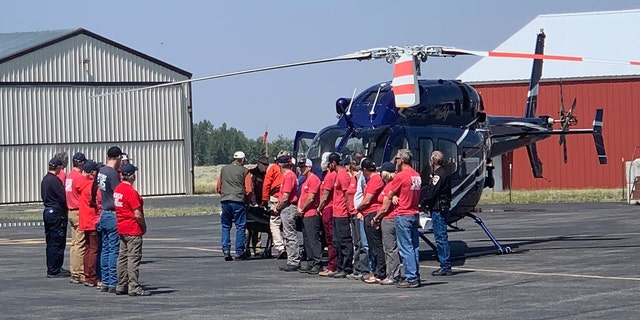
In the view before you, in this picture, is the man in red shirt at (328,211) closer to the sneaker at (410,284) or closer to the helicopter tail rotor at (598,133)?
the sneaker at (410,284)

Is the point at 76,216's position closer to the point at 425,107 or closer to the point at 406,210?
the point at 406,210

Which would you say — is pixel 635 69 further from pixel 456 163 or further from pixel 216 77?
pixel 216 77

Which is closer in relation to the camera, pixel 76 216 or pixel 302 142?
pixel 76 216

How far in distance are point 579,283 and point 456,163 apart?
476cm

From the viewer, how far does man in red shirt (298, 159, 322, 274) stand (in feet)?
55.7

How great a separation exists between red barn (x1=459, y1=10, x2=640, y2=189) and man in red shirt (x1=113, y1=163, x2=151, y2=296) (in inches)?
1237

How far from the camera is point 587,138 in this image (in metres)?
45.1

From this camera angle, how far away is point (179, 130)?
2015 inches

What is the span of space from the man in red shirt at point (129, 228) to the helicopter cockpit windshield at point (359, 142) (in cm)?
462

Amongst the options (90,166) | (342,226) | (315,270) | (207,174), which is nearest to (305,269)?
(315,270)

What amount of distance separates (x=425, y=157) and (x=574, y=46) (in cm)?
3294

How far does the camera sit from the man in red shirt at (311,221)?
1697 cm

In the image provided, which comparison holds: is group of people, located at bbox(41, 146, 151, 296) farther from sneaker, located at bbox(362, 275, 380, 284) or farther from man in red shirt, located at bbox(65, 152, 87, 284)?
sneaker, located at bbox(362, 275, 380, 284)

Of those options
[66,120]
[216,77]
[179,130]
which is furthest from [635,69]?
[216,77]
